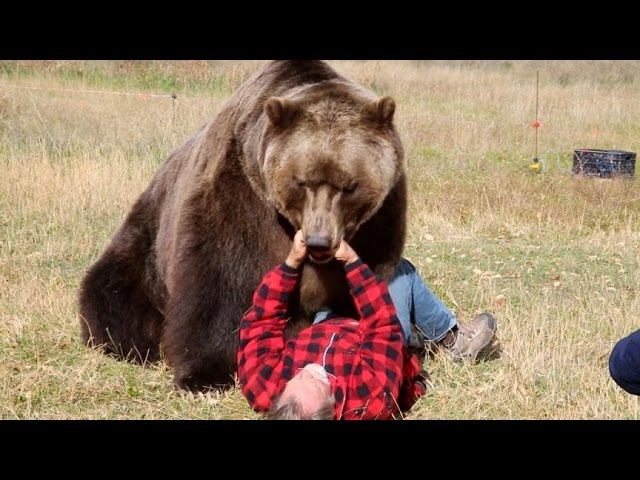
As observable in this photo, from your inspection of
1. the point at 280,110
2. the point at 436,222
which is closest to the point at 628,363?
the point at 280,110

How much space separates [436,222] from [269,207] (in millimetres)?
4638

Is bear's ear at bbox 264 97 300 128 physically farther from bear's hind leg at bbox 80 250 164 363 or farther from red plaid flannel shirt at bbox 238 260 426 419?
bear's hind leg at bbox 80 250 164 363

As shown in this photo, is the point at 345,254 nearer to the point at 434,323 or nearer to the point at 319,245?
the point at 319,245

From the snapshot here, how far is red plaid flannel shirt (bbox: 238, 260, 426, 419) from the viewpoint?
3996mm

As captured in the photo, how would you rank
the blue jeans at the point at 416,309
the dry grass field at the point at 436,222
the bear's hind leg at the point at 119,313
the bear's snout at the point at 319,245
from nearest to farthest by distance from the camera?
the bear's snout at the point at 319,245, the dry grass field at the point at 436,222, the blue jeans at the point at 416,309, the bear's hind leg at the point at 119,313

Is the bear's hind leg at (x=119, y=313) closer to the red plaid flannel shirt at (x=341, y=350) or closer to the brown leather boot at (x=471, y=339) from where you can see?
the red plaid flannel shirt at (x=341, y=350)

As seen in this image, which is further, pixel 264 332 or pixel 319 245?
pixel 264 332

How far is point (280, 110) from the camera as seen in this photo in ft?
13.6

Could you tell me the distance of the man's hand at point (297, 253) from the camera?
422 centimetres

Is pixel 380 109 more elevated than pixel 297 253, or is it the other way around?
pixel 380 109

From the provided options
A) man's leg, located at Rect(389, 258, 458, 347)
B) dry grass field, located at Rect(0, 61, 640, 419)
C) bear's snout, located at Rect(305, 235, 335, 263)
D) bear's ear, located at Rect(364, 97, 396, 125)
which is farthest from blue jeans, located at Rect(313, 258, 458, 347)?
bear's ear, located at Rect(364, 97, 396, 125)

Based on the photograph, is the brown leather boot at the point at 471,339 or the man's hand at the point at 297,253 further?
the brown leather boot at the point at 471,339

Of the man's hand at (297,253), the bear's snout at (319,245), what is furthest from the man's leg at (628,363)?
the man's hand at (297,253)

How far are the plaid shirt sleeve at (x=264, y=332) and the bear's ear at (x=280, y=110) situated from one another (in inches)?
29.9
